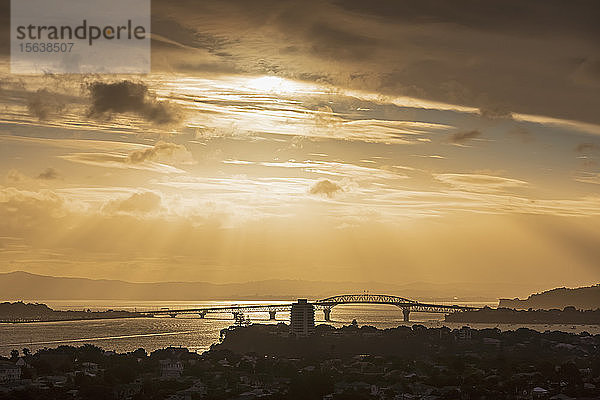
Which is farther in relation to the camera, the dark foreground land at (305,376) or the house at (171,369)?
the house at (171,369)

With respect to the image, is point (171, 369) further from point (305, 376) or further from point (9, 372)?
point (305, 376)

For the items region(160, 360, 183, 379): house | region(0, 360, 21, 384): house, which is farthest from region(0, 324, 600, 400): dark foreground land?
region(0, 360, 21, 384): house

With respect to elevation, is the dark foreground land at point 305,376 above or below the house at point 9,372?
below

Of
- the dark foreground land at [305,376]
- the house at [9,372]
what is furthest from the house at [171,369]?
the house at [9,372]

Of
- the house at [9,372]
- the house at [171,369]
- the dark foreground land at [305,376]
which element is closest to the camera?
the dark foreground land at [305,376]

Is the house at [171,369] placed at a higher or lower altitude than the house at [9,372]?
lower

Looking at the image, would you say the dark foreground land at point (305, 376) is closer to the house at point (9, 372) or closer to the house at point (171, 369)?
the house at point (171, 369)

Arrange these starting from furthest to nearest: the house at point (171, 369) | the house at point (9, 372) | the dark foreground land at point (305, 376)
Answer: the house at point (171, 369) → the house at point (9, 372) → the dark foreground land at point (305, 376)

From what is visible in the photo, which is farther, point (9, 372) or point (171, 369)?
point (171, 369)

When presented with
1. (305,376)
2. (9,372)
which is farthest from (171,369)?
(305,376)

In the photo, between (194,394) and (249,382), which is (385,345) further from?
(194,394)
